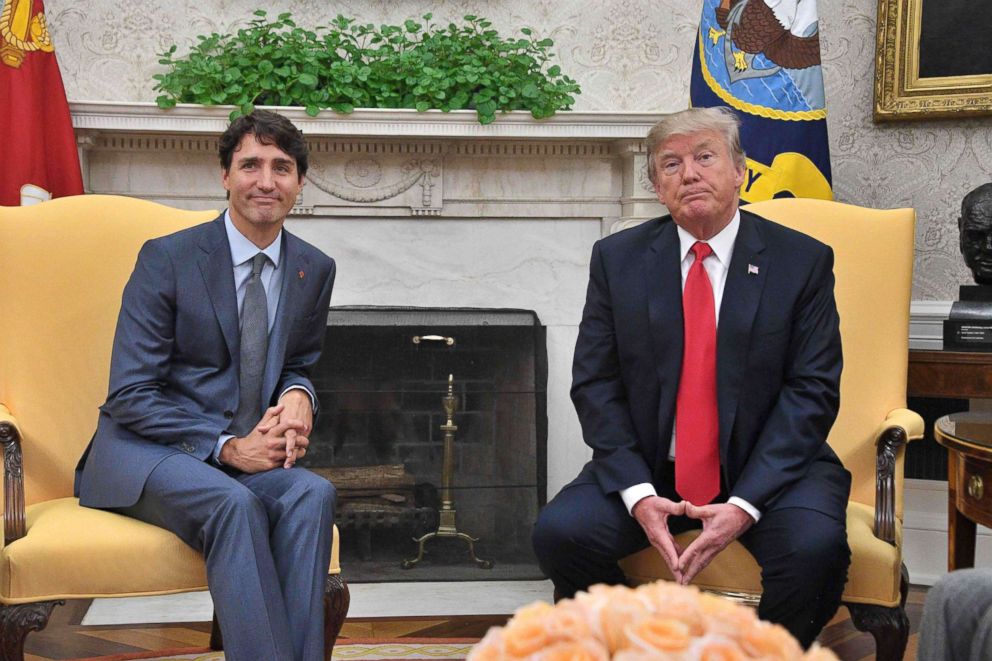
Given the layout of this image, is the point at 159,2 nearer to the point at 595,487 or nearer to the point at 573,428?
the point at 573,428

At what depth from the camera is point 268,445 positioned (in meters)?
2.27

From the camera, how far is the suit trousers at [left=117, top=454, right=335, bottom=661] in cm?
198

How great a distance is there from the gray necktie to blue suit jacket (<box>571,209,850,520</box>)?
719 millimetres

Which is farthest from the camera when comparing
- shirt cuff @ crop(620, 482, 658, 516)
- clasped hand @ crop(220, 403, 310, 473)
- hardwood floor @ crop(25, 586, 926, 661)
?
hardwood floor @ crop(25, 586, 926, 661)

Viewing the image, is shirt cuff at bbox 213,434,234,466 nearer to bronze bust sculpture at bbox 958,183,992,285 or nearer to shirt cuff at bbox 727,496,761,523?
shirt cuff at bbox 727,496,761,523

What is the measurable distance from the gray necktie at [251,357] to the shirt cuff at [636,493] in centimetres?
85

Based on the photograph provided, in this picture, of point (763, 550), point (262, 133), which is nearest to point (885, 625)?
point (763, 550)

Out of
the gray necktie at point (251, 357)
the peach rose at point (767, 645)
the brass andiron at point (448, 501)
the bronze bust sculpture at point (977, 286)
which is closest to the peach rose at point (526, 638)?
the peach rose at point (767, 645)

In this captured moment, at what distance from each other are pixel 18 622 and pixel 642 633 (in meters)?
1.62

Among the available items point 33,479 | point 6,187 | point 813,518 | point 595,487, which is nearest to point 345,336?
point 6,187

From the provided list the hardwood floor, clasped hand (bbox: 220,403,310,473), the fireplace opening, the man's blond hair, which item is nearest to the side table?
the man's blond hair

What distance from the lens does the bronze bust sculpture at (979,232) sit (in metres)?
3.12

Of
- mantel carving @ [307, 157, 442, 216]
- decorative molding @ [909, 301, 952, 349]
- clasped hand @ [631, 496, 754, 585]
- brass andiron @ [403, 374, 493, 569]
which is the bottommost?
brass andiron @ [403, 374, 493, 569]

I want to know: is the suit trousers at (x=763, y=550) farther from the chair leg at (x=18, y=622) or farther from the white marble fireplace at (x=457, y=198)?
the white marble fireplace at (x=457, y=198)
